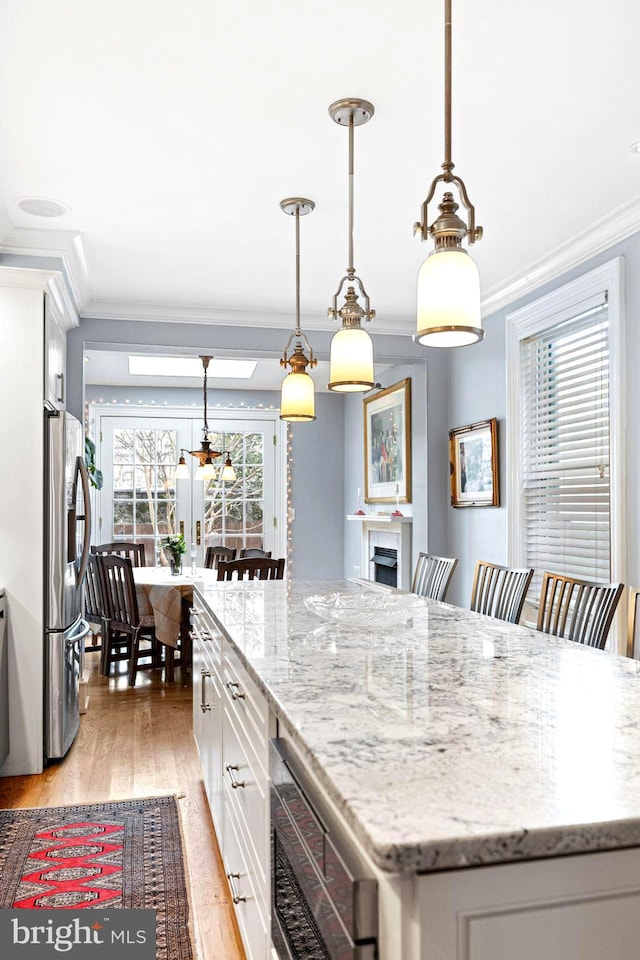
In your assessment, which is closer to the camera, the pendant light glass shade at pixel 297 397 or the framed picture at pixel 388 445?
the pendant light glass shade at pixel 297 397

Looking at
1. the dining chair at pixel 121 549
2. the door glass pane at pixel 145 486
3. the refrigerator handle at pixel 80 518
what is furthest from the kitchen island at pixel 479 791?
the door glass pane at pixel 145 486

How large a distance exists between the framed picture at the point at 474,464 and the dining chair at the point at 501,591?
141 cm

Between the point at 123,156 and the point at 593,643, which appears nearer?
the point at 593,643

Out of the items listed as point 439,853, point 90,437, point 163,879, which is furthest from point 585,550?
point 90,437

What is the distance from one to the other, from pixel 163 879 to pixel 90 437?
16.9 feet

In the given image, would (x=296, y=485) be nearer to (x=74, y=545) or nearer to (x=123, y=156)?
(x=74, y=545)

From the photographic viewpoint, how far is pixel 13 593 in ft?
11.4

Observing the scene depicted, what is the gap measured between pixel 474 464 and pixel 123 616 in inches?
105

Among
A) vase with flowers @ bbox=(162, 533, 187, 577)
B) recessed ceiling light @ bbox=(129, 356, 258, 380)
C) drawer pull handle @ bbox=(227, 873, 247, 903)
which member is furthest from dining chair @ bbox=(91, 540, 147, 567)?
drawer pull handle @ bbox=(227, 873, 247, 903)

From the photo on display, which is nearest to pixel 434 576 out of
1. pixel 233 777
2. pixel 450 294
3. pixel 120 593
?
pixel 233 777

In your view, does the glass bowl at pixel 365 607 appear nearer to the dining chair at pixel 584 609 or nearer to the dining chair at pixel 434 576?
the dining chair at pixel 434 576

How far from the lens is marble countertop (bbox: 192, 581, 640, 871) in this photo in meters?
0.84

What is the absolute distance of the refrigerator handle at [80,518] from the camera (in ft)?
12.1

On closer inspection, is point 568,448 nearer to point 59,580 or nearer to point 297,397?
point 297,397
